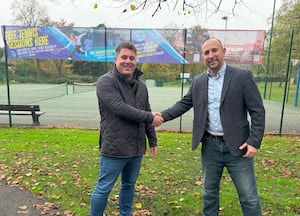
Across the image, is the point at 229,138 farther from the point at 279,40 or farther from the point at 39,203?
the point at 279,40

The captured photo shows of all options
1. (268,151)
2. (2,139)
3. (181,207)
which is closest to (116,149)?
(181,207)

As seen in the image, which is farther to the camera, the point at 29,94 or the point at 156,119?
the point at 29,94

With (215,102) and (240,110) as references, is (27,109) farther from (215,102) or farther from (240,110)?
(240,110)

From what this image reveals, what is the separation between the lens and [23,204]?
3.59 metres

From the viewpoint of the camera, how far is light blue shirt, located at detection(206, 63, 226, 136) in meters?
2.57

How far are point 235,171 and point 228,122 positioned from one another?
18.5 inches

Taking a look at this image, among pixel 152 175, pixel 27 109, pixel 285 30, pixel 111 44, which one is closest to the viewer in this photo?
pixel 152 175

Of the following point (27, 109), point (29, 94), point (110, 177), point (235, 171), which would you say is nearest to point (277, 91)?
point (29, 94)

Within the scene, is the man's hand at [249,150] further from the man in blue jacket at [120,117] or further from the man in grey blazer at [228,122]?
the man in blue jacket at [120,117]

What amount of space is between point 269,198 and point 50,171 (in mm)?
3364

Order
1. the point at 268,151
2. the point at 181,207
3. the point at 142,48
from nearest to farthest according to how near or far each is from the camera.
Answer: the point at 181,207 → the point at 268,151 → the point at 142,48

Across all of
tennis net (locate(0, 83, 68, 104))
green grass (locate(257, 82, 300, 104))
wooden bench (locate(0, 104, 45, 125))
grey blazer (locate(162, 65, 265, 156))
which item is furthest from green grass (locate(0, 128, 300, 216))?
green grass (locate(257, 82, 300, 104))

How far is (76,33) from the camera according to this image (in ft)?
27.6

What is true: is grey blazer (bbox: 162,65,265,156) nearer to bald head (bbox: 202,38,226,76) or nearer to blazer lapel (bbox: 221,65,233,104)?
blazer lapel (bbox: 221,65,233,104)
